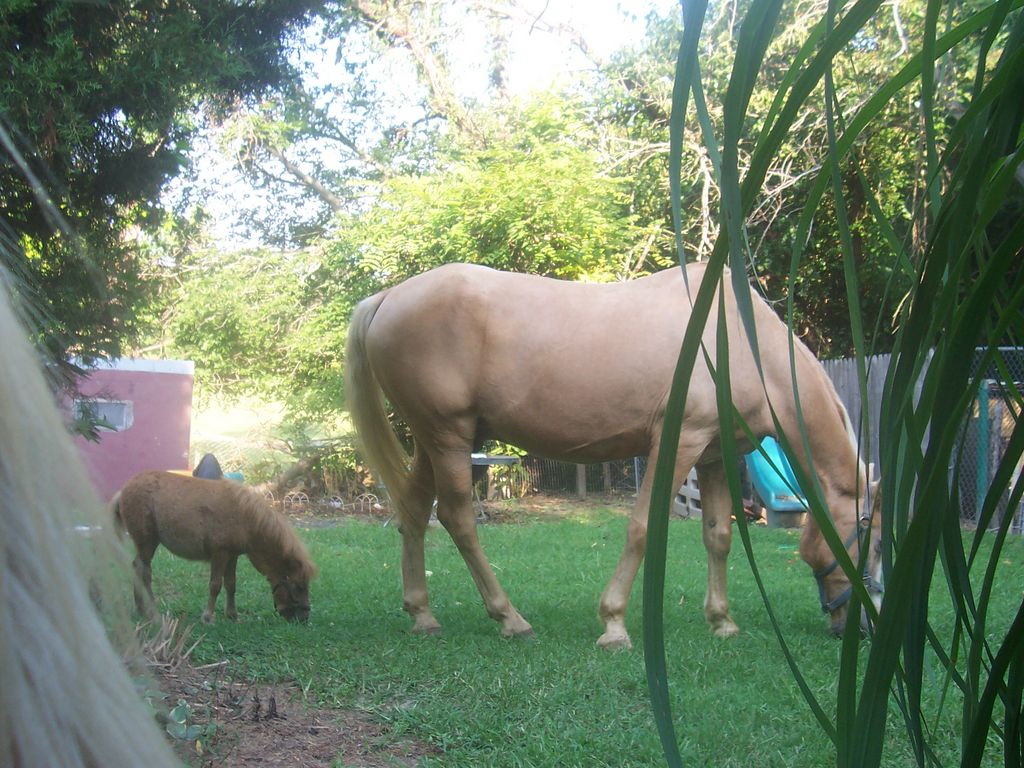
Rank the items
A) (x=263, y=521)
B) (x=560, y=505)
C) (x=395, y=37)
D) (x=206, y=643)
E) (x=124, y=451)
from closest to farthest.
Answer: (x=206, y=643) → (x=263, y=521) → (x=124, y=451) → (x=560, y=505) → (x=395, y=37)

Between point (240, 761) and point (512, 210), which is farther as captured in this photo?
point (512, 210)

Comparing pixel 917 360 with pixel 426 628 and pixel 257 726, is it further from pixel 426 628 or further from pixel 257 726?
pixel 426 628

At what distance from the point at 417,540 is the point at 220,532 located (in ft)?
3.92

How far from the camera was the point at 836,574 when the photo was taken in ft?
17.0

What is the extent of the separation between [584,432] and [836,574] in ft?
5.27

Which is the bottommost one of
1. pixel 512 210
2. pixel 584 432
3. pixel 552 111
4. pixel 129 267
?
pixel 584 432

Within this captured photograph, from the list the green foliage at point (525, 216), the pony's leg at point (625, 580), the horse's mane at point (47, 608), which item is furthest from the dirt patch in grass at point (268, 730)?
the green foliage at point (525, 216)

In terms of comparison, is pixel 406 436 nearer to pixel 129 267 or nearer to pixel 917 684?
pixel 129 267

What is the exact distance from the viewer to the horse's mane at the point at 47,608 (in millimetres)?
449

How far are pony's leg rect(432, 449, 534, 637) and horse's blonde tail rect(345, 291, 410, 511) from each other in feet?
1.42

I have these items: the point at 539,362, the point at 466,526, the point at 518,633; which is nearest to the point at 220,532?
the point at 466,526

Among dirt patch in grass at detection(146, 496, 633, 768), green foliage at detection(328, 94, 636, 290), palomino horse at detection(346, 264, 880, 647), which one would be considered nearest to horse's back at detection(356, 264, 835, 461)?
palomino horse at detection(346, 264, 880, 647)

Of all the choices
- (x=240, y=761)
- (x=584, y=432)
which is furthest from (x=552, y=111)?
(x=240, y=761)

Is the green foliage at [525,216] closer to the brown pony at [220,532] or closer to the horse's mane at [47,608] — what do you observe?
the brown pony at [220,532]
